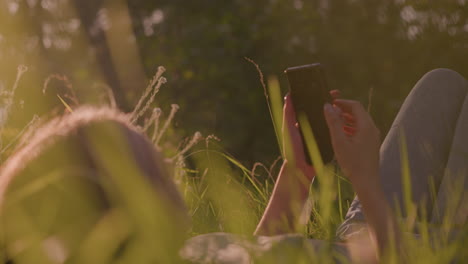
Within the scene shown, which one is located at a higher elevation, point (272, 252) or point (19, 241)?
point (19, 241)

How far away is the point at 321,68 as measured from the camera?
74.7 inches

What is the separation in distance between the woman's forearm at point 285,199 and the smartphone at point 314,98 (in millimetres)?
81

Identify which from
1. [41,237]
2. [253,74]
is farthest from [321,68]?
[253,74]

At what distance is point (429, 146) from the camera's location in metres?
2.32

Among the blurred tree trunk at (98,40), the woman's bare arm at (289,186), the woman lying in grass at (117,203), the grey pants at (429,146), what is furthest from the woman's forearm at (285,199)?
the blurred tree trunk at (98,40)

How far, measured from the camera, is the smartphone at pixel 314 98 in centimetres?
188

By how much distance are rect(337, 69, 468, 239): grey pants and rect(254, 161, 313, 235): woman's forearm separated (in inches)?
15.0

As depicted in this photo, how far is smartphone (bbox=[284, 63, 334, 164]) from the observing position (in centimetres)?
188

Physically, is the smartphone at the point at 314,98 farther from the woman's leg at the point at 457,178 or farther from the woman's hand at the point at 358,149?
the woman's leg at the point at 457,178

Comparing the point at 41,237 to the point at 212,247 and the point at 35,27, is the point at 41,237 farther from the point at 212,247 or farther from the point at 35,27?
the point at 35,27

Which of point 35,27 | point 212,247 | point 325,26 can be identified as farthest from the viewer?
point 35,27

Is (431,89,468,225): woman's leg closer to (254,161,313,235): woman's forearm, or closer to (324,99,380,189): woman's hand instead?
(254,161,313,235): woman's forearm

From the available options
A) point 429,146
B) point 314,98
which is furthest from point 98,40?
point 314,98

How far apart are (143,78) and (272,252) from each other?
5.80 metres
